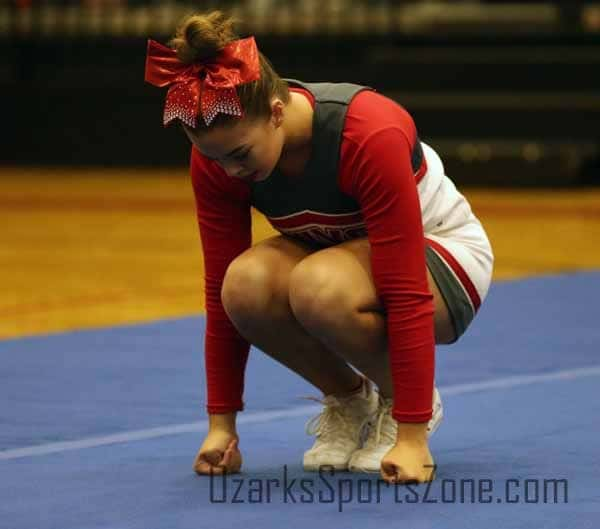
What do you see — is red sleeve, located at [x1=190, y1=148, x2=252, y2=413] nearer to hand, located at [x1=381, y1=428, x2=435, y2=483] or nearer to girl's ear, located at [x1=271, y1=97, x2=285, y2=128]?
girl's ear, located at [x1=271, y1=97, x2=285, y2=128]

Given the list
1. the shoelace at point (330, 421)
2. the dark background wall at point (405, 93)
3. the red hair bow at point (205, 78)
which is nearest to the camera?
the red hair bow at point (205, 78)

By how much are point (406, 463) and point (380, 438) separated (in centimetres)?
19

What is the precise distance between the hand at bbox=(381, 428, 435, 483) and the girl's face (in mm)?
457

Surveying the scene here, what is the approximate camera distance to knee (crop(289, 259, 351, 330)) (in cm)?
237

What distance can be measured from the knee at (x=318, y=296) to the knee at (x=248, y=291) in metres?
0.06

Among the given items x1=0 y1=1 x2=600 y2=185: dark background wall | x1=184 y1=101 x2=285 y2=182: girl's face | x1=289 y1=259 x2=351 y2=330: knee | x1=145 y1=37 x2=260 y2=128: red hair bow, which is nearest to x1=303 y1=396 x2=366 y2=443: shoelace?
x1=289 y1=259 x2=351 y2=330: knee

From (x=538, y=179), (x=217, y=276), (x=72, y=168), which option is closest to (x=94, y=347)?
(x=217, y=276)

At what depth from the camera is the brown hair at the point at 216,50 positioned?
2.26 metres

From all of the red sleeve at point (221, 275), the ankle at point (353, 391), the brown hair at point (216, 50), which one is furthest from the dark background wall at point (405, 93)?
the brown hair at point (216, 50)

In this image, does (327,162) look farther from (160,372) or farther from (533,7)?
(533,7)

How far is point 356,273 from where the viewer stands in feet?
7.88

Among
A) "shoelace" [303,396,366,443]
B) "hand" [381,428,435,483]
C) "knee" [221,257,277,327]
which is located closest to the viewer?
"hand" [381,428,435,483]

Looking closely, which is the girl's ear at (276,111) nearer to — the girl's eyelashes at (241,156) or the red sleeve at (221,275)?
the girl's eyelashes at (241,156)

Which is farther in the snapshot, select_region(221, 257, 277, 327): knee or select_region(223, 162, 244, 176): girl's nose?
select_region(221, 257, 277, 327): knee
